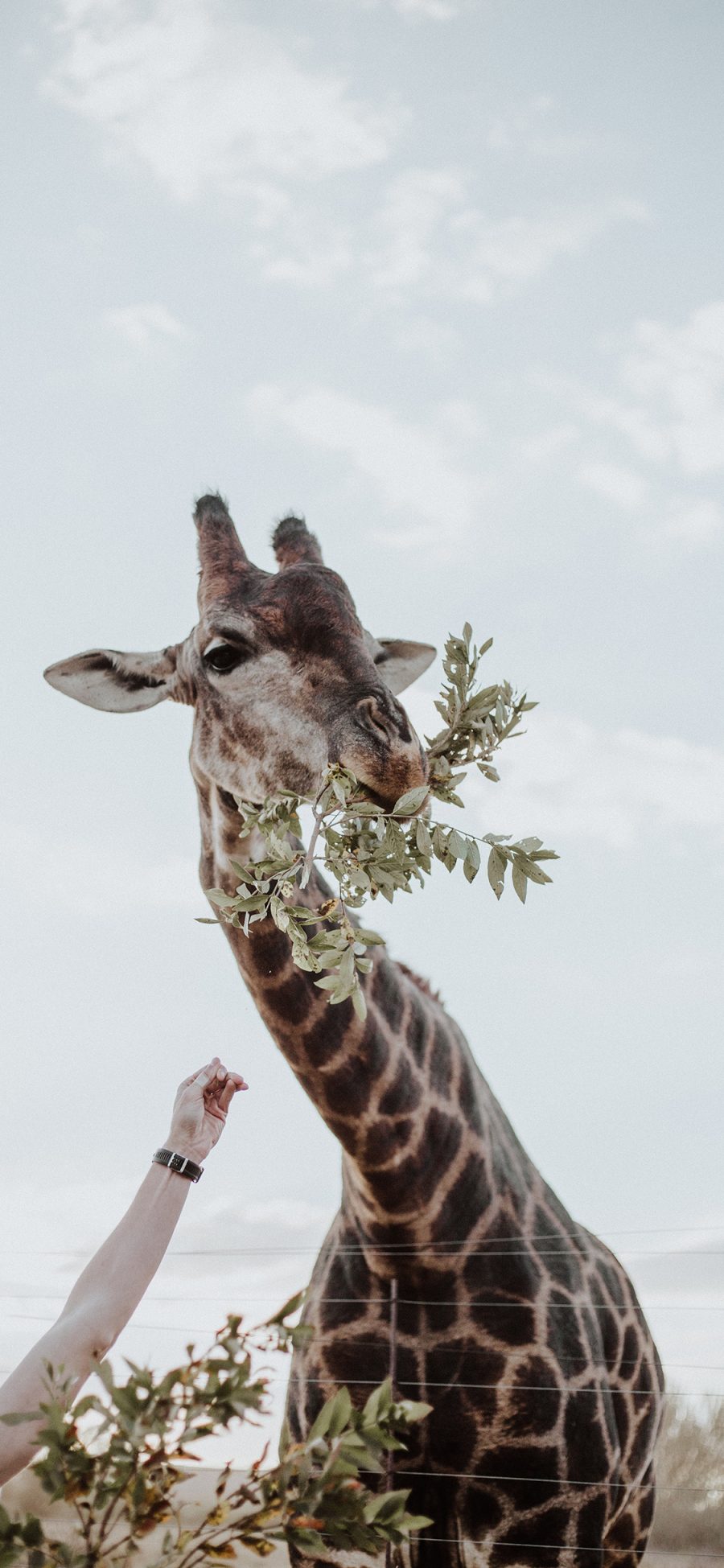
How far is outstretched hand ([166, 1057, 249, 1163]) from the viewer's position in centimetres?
125

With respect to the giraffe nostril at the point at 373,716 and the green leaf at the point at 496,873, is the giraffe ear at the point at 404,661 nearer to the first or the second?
the giraffe nostril at the point at 373,716

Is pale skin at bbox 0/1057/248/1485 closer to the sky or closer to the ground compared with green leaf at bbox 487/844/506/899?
closer to the ground

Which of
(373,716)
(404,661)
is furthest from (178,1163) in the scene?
(404,661)

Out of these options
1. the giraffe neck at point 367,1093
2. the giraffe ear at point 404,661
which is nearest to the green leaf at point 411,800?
the giraffe neck at point 367,1093

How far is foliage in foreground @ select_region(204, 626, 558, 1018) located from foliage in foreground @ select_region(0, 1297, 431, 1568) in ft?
2.23

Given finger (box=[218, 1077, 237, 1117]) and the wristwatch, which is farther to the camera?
finger (box=[218, 1077, 237, 1117])

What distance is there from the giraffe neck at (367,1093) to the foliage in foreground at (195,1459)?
1472 mm

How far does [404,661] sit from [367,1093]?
1142mm

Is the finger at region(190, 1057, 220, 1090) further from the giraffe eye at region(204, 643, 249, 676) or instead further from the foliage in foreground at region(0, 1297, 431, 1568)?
the giraffe eye at region(204, 643, 249, 676)

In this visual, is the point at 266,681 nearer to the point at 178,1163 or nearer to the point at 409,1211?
the point at 409,1211

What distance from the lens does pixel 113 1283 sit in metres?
1.08

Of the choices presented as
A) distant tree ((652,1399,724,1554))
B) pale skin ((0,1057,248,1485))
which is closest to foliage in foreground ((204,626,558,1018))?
pale skin ((0,1057,248,1485))

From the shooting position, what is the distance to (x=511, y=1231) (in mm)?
2438

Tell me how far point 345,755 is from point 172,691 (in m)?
0.81
